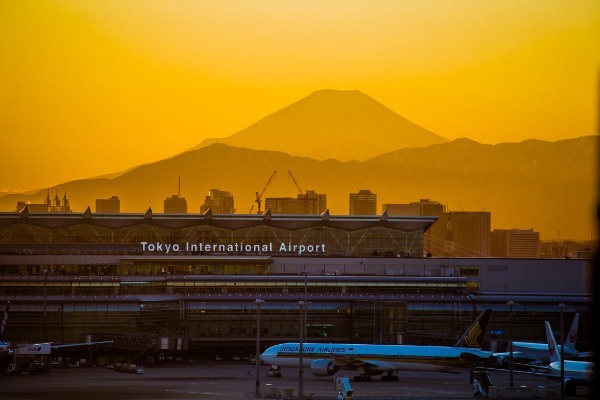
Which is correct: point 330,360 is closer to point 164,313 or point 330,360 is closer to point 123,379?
point 123,379

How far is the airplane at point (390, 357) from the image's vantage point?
141750mm

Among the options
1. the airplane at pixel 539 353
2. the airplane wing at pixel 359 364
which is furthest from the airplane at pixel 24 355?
the airplane at pixel 539 353

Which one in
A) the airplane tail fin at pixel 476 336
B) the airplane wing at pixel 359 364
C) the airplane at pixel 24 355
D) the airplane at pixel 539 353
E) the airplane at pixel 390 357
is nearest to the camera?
the airplane at pixel 390 357

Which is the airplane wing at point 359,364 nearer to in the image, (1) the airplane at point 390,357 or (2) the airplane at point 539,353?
(1) the airplane at point 390,357

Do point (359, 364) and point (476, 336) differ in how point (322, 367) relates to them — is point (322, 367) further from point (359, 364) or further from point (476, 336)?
point (476, 336)

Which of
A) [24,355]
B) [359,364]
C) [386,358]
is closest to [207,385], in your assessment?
[359,364]

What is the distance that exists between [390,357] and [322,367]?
8.51m

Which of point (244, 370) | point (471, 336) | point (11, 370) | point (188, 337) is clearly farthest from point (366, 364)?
point (188, 337)

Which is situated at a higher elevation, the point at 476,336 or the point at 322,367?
the point at 476,336

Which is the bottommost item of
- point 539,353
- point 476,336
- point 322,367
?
point 322,367

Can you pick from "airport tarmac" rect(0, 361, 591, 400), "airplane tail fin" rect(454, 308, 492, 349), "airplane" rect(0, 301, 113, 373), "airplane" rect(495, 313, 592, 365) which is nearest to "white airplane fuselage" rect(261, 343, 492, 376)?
"airplane tail fin" rect(454, 308, 492, 349)

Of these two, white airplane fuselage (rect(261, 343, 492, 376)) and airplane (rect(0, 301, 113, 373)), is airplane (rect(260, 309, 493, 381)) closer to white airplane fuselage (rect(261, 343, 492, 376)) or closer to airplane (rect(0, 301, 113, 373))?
white airplane fuselage (rect(261, 343, 492, 376))

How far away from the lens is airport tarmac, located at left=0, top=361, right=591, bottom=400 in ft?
380

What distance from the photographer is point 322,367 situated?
143500 mm
